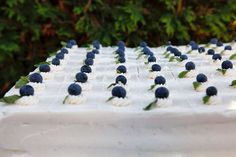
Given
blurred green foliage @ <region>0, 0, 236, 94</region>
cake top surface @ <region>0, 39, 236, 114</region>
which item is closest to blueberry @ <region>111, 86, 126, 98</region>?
cake top surface @ <region>0, 39, 236, 114</region>

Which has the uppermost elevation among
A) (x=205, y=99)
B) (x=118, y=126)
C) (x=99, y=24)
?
(x=99, y=24)

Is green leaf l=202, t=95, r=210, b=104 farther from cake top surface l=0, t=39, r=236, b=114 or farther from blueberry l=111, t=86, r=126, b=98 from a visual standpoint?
blueberry l=111, t=86, r=126, b=98

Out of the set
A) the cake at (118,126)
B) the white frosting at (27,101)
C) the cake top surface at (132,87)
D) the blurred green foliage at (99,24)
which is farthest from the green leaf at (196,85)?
the blurred green foliage at (99,24)

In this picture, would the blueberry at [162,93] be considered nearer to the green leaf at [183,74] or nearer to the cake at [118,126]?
the cake at [118,126]

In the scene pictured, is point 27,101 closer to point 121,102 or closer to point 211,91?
point 121,102

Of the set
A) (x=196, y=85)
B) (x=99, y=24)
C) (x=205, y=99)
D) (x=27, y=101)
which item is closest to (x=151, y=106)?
(x=205, y=99)

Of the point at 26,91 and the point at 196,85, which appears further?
the point at 196,85

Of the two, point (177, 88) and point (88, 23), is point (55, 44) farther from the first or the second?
point (177, 88)
